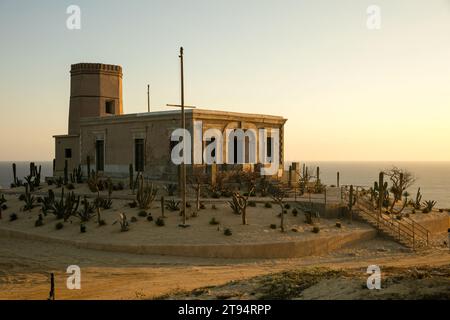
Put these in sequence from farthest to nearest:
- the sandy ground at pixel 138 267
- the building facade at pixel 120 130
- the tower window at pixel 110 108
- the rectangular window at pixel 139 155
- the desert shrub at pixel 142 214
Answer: the tower window at pixel 110 108
the rectangular window at pixel 139 155
the building facade at pixel 120 130
the desert shrub at pixel 142 214
the sandy ground at pixel 138 267

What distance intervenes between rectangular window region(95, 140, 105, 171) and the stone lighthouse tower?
417cm

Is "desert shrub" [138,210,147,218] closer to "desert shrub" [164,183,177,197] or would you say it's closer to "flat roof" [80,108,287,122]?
"desert shrub" [164,183,177,197]

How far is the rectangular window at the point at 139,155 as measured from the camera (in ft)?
102

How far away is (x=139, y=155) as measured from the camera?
31125mm

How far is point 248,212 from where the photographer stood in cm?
2358

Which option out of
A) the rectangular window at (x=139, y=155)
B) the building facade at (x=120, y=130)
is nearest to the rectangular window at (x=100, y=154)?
the building facade at (x=120, y=130)

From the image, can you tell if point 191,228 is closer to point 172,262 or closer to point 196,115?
point 172,262

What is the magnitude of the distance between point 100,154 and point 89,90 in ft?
19.9

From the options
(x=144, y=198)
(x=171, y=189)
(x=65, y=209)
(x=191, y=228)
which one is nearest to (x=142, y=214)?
(x=144, y=198)

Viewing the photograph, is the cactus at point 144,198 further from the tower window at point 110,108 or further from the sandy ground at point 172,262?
the tower window at point 110,108

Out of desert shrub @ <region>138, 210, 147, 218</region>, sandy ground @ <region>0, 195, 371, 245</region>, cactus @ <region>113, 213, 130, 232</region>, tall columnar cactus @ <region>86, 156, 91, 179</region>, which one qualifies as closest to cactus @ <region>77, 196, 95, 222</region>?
sandy ground @ <region>0, 195, 371, 245</region>
